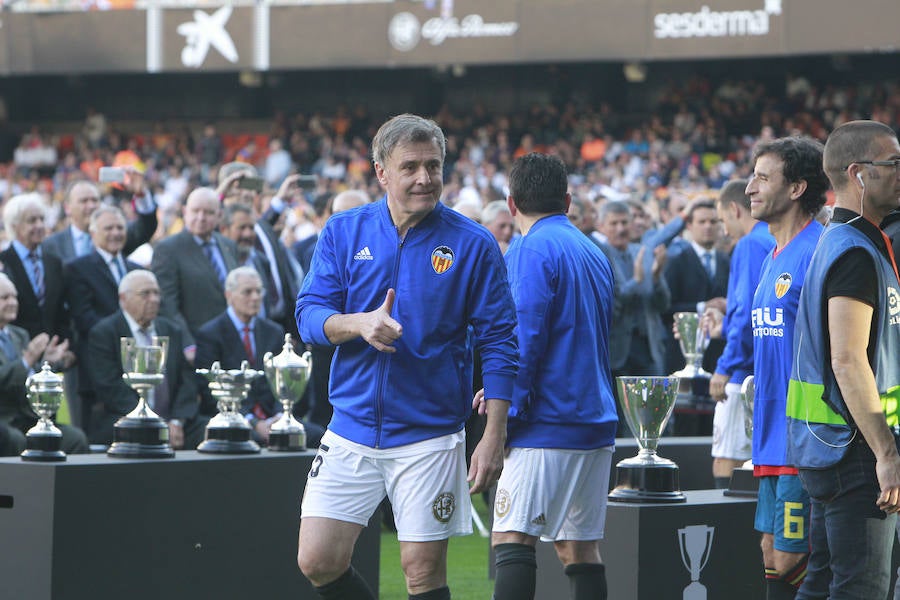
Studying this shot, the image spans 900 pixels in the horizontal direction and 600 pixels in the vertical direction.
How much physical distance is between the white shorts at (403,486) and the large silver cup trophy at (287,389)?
219cm

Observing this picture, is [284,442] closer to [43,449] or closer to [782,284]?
[43,449]

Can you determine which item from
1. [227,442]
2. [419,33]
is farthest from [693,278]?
[419,33]

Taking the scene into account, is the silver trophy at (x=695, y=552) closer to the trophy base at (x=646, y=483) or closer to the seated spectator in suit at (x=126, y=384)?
the trophy base at (x=646, y=483)

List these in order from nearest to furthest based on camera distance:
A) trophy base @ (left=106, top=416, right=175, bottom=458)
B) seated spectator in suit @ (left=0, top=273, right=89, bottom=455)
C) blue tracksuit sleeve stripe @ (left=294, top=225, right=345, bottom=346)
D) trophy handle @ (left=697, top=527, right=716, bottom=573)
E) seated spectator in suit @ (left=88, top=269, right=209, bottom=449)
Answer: blue tracksuit sleeve stripe @ (left=294, top=225, right=345, bottom=346) < trophy handle @ (left=697, top=527, right=716, bottom=573) < trophy base @ (left=106, top=416, right=175, bottom=458) < seated spectator in suit @ (left=0, top=273, right=89, bottom=455) < seated spectator in suit @ (left=88, top=269, right=209, bottom=449)

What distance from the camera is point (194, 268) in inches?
352

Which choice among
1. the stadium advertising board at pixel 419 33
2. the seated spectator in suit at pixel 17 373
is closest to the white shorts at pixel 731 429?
the seated spectator in suit at pixel 17 373

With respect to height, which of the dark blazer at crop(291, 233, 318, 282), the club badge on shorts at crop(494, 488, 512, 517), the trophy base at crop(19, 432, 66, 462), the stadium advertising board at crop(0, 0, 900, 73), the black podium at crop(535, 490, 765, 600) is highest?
the stadium advertising board at crop(0, 0, 900, 73)

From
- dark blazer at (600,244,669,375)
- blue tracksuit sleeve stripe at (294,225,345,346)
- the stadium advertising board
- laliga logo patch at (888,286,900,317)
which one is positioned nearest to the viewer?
laliga logo patch at (888,286,900,317)

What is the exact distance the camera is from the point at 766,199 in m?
5.21

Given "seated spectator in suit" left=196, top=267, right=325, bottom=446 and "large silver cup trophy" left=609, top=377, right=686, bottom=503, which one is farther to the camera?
"seated spectator in suit" left=196, top=267, right=325, bottom=446

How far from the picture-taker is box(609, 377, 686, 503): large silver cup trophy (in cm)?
575

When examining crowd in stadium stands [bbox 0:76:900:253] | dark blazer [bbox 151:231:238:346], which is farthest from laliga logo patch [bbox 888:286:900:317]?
crowd in stadium stands [bbox 0:76:900:253]

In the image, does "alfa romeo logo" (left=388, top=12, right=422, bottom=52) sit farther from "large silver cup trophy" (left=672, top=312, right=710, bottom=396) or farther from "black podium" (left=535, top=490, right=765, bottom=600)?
"black podium" (left=535, top=490, right=765, bottom=600)

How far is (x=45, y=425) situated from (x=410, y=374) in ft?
7.18
